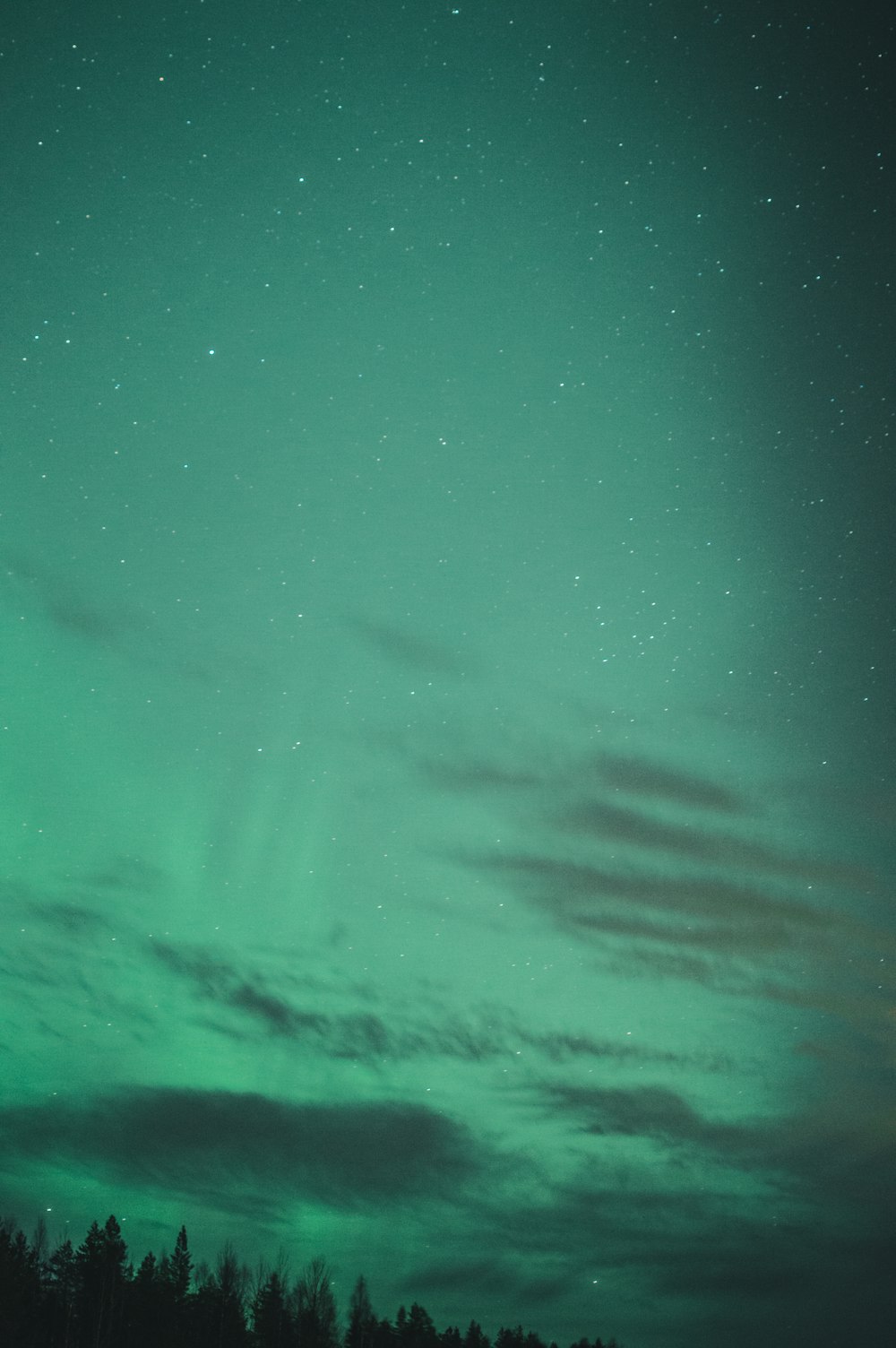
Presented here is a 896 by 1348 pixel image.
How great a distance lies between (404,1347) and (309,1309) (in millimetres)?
17525

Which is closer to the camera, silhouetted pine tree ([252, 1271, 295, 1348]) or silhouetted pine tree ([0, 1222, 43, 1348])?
silhouetted pine tree ([0, 1222, 43, 1348])

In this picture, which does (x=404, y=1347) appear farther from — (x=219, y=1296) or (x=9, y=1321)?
(x=9, y=1321)

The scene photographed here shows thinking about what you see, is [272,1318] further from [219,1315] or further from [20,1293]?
[20,1293]

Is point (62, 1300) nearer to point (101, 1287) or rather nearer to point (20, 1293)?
point (101, 1287)

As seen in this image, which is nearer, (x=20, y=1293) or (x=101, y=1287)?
(x=20, y=1293)

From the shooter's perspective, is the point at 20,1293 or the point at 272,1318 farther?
the point at 272,1318

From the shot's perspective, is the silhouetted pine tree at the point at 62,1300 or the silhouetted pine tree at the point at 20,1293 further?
the silhouetted pine tree at the point at 62,1300

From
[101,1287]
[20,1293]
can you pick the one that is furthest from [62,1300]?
[20,1293]

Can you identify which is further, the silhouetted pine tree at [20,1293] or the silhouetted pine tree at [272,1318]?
the silhouetted pine tree at [272,1318]

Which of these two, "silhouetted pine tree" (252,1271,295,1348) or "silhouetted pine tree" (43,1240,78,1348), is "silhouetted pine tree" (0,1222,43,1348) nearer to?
"silhouetted pine tree" (43,1240,78,1348)

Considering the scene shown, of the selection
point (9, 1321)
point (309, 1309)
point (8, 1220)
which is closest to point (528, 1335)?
point (309, 1309)

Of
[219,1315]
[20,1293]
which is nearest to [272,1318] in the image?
[219,1315]

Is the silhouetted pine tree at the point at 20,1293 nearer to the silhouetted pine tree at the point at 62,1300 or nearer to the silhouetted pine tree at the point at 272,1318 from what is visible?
the silhouetted pine tree at the point at 62,1300

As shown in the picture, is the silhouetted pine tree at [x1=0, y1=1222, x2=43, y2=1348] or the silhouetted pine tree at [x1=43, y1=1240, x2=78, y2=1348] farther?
the silhouetted pine tree at [x1=43, y1=1240, x2=78, y2=1348]
